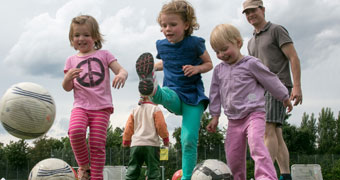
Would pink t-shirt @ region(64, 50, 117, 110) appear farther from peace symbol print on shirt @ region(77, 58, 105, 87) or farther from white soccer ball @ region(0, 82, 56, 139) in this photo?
white soccer ball @ region(0, 82, 56, 139)

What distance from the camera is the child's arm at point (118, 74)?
488 cm

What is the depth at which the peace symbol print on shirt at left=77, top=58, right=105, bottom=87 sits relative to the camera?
17.4ft

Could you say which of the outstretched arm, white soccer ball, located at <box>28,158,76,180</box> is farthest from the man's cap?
white soccer ball, located at <box>28,158,76,180</box>

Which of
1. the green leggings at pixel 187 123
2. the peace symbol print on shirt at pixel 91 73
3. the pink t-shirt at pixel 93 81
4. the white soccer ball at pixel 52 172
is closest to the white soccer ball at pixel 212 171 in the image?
the green leggings at pixel 187 123

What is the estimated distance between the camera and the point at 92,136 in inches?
203

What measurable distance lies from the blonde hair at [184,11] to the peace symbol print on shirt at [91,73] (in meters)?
1.04

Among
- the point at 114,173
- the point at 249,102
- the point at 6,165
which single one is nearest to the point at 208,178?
the point at 249,102

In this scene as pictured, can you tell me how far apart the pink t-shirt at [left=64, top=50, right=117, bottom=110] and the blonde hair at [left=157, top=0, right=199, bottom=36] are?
0.99 metres

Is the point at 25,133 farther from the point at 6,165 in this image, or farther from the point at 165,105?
the point at 6,165

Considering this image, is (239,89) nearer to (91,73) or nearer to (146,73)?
(146,73)

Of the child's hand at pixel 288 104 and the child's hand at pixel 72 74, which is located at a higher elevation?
the child's hand at pixel 72 74

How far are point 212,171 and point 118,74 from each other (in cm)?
179

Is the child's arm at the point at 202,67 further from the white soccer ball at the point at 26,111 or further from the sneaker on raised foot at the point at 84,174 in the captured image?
the sneaker on raised foot at the point at 84,174

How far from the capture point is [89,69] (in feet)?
17.6
